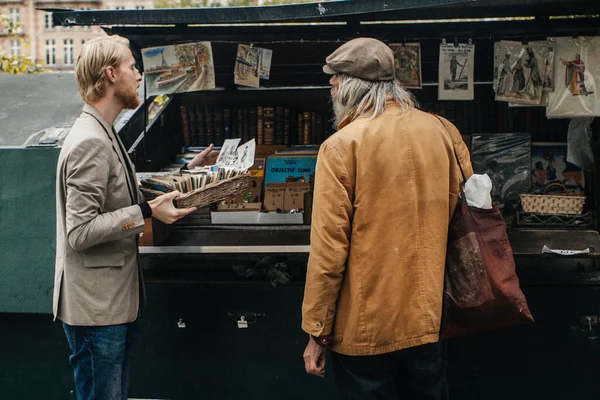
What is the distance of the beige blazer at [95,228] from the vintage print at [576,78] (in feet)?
8.38

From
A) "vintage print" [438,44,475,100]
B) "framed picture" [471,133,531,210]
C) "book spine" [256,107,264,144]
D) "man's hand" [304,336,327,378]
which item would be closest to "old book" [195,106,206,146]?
"book spine" [256,107,264,144]

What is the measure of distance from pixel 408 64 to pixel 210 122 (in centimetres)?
152

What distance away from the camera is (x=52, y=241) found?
368 cm

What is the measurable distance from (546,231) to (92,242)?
261cm

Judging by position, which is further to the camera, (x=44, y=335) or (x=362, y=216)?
(x=44, y=335)

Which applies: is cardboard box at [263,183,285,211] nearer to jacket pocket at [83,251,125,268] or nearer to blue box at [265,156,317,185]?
blue box at [265,156,317,185]

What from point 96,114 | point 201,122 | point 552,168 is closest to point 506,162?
point 552,168

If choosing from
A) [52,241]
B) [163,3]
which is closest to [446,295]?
[52,241]

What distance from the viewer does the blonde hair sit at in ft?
8.50

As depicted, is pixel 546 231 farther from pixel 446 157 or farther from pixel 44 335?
pixel 44 335

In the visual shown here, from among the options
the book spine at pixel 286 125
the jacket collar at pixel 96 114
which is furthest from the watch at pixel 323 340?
the book spine at pixel 286 125

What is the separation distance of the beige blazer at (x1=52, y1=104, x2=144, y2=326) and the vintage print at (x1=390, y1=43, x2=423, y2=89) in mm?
1985

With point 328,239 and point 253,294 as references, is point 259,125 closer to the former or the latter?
point 253,294

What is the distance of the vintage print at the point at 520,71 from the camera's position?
388 cm
